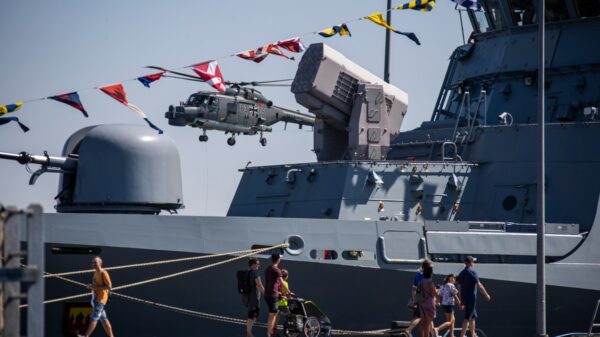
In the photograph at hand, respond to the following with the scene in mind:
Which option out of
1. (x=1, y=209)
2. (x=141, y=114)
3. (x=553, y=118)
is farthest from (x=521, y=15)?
(x=1, y=209)

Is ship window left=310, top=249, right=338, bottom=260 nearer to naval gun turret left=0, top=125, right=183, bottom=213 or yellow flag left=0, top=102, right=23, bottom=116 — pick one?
naval gun turret left=0, top=125, right=183, bottom=213

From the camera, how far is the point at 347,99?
20.7 m

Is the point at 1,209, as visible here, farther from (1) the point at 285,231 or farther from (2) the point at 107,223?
(1) the point at 285,231

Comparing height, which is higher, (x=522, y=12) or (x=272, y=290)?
(x=522, y=12)

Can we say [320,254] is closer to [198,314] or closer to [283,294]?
[283,294]

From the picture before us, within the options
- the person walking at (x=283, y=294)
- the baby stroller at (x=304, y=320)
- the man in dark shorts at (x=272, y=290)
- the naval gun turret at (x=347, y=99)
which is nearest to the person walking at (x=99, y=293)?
the man in dark shorts at (x=272, y=290)

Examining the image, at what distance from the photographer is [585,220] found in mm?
19250

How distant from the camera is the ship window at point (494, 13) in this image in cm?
2305

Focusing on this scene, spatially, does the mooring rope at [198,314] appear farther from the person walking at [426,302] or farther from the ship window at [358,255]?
the ship window at [358,255]

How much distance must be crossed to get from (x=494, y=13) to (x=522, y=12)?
817 millimetres

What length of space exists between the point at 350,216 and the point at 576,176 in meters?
4.00

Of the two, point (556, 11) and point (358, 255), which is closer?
point (358, 255)

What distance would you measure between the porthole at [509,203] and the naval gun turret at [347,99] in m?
2.40

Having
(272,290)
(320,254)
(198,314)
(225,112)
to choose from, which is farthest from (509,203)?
(225,112)
